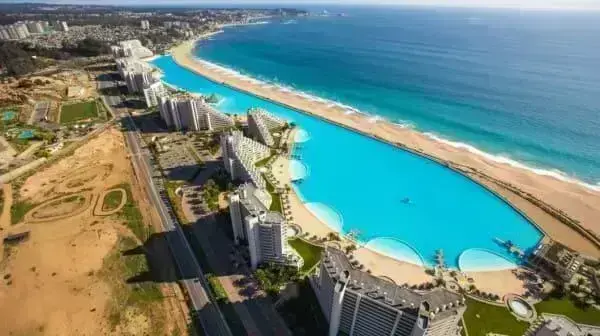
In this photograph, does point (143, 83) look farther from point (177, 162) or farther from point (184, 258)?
point (184, 258)

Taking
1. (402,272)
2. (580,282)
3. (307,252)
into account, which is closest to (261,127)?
(307,252)

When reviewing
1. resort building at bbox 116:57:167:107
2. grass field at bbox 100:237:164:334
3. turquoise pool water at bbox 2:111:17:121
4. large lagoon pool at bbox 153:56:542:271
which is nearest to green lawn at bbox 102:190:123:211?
grass field at bbox 100:237:164:334

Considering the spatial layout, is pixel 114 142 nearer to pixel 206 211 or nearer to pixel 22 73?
pixel 206 211

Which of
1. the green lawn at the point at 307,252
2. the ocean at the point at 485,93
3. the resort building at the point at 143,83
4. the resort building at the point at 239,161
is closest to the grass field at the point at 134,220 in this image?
the resort building at the point at 239,161

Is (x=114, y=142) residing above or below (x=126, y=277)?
above

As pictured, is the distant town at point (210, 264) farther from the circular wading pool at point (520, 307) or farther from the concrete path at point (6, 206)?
the concrete path at point (6, 206)

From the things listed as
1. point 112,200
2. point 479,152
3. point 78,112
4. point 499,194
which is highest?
point 78,112

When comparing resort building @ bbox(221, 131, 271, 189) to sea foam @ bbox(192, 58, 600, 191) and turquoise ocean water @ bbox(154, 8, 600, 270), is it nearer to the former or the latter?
turquoise ocean water @ bbox(154, 8, 600, 270)

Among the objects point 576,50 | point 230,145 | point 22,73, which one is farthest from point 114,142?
point 576,50
